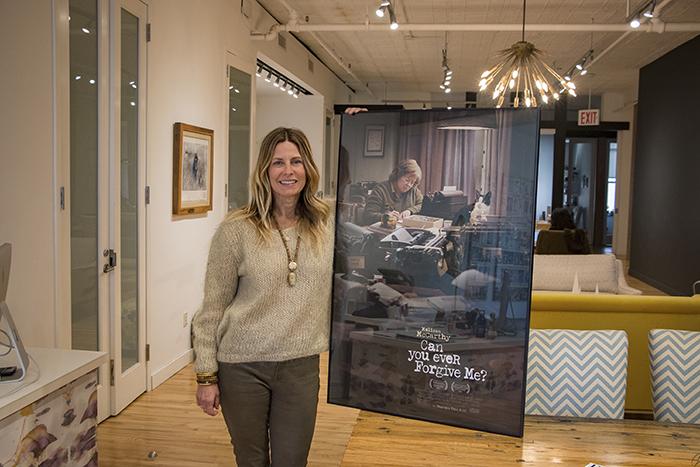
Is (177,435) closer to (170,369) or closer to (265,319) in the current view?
(170,369)

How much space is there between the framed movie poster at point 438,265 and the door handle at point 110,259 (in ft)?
8.39

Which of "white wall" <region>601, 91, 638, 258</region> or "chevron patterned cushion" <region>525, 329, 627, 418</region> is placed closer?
"chevron patterned cushion" <region>525, 329, 627, 418</region>

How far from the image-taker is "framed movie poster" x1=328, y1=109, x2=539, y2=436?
1.64 meters

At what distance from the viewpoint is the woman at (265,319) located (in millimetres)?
1958

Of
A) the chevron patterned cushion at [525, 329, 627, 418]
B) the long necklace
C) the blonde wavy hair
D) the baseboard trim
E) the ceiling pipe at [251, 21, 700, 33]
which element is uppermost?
the ceiling pipe at [251, 21, 700, 33]

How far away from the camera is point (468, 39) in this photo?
9.25 m

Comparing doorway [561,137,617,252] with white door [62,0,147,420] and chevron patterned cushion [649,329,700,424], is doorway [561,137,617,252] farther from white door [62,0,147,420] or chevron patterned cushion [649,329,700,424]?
chevron patterned cushion [649,329,700,424]

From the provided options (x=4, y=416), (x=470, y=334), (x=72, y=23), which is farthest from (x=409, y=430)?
(x=72, y=23)

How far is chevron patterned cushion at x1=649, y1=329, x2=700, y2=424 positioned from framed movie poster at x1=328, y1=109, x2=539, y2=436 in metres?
1.19

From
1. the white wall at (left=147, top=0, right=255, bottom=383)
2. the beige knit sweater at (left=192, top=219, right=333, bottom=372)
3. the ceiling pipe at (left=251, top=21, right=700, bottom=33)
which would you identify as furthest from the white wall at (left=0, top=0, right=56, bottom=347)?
the ceiling pipe at (left=251, top=21, right=700, bottom=33)

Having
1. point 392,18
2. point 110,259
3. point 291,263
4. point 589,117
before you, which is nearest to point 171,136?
point 110,259

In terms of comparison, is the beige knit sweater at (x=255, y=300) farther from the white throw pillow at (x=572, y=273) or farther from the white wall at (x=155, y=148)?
the white throw pillow at (x=572, y=273)

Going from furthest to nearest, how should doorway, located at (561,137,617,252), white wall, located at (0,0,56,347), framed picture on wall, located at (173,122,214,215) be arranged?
doorway, located at (561,137,617,252)
framed picture on wall, located at (173,122,214,215)
white wall, located at (0,0,56,347)

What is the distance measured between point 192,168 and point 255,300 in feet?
11.4
